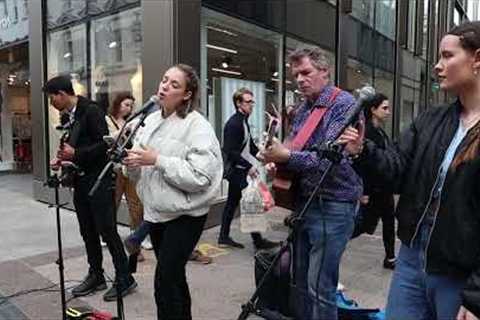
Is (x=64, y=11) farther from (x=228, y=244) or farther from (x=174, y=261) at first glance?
(x=174, y=261)

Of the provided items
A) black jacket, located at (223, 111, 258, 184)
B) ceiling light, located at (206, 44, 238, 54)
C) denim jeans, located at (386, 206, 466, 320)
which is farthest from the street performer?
ceiling light, located at (206, 44, 238, 54)

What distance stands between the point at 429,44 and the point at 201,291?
63.0 feet

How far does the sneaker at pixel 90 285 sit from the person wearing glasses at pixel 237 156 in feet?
6.06

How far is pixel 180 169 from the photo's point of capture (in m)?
2.91

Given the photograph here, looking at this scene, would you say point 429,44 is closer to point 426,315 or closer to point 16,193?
point 16,193

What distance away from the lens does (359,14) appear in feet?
43.1

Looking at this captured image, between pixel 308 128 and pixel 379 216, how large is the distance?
2679 millimetres

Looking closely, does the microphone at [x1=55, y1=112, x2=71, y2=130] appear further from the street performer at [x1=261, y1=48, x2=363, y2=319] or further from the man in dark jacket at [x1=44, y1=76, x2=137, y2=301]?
the street performer at [x1=261, y1=48, x2=363, y2=319]

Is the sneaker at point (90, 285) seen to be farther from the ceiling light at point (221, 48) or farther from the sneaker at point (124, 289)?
the ceiling light at point (221, 48)

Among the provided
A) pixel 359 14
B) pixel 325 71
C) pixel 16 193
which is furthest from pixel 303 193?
pixel 359 14

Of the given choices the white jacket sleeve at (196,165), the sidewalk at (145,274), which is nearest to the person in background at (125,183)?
the sidewalk at (145,274)

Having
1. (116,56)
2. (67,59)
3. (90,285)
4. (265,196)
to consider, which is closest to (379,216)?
(265,196)

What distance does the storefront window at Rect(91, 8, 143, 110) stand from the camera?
7422 mm

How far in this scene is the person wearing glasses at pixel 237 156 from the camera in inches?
235
